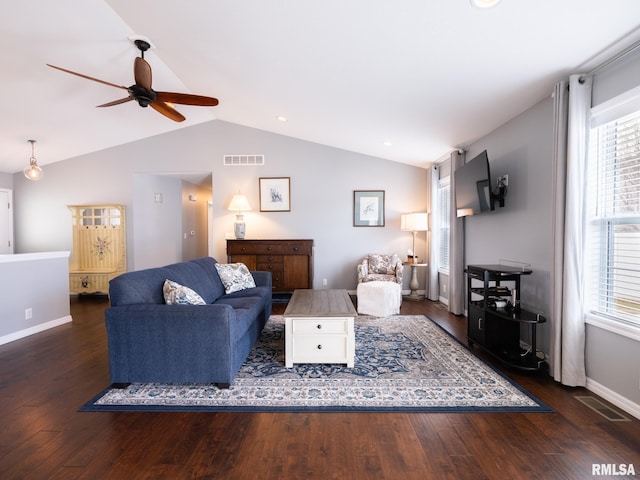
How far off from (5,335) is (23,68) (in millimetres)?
2944

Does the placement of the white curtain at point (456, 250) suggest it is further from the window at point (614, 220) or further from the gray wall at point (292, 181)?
the window at point (614, 220)

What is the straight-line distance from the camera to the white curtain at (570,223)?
7.36 feet

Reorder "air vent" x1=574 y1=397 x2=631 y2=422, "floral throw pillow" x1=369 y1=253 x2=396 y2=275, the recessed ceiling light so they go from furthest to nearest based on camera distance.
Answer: "floral throw pillow" x1=369 y1=253 x2=396 y2=275 → "air vent" x1=574 y1=397 x2=631 y2=422 → the recessed ceiling light

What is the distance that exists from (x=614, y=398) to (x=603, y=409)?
0.15m

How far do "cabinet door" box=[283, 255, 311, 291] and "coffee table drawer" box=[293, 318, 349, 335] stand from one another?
2614 mm

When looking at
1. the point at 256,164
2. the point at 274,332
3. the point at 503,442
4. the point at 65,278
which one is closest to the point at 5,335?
the point at 65,278

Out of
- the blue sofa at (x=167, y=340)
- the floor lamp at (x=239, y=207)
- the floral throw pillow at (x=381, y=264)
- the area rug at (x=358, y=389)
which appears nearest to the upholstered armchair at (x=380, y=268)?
the floral throw pillow at (x=381, y=264)

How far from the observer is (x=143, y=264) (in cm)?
588

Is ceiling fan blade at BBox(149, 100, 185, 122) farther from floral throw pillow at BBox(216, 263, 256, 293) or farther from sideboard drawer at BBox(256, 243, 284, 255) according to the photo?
sideboard drawer at BBox(256, 243, 284, 255)

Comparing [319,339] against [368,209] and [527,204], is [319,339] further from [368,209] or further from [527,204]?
[368,209]

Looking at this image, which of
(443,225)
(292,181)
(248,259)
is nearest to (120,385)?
(248,259)

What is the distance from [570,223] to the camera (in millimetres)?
2258

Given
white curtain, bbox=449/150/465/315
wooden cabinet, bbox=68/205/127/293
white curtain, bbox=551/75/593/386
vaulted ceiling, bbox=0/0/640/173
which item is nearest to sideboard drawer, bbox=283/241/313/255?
vaulted ceiling, bbox=0/0/640/173

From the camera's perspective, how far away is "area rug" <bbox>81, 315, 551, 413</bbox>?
205 centimetres
